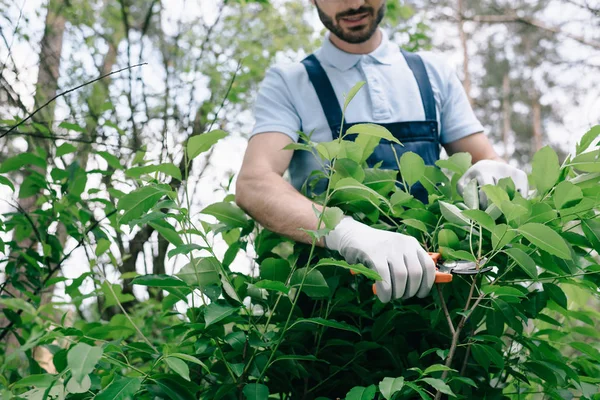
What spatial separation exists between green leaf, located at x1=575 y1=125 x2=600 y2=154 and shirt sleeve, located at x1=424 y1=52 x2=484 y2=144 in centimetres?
89

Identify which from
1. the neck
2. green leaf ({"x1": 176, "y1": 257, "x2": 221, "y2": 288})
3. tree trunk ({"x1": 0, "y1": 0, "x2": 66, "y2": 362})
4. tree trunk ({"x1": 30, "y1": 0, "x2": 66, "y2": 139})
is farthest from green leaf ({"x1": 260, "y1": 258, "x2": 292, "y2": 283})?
tree trunk ({"x1": 30, "y1": 0, "x2": 66, "y2": 139})

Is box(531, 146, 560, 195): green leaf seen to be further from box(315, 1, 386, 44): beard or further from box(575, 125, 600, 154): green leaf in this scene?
box(315, 1, 386, 44): beard

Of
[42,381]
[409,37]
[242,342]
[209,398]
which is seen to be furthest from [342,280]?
[409,37]

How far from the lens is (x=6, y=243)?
1.76 m

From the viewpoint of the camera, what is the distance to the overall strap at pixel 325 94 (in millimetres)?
1948

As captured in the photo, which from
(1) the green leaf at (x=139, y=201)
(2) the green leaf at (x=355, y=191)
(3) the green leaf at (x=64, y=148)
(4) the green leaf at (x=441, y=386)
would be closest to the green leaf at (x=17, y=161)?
(3) the green leaf at (x=64, y=148)

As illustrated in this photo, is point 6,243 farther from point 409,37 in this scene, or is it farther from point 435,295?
point 409,37

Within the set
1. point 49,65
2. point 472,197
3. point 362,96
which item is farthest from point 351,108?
point 49,65

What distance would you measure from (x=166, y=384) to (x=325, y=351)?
16.5 inches

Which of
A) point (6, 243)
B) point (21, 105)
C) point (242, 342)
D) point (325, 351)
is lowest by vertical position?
Result: point (325, 351)

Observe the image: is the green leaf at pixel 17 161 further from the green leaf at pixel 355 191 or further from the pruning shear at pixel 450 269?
the pruning shear at pixel 450 269

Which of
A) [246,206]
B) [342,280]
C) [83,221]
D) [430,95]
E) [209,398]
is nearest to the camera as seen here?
[209,398]

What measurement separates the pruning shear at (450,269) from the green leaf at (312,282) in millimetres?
246

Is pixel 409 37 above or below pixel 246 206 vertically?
above
